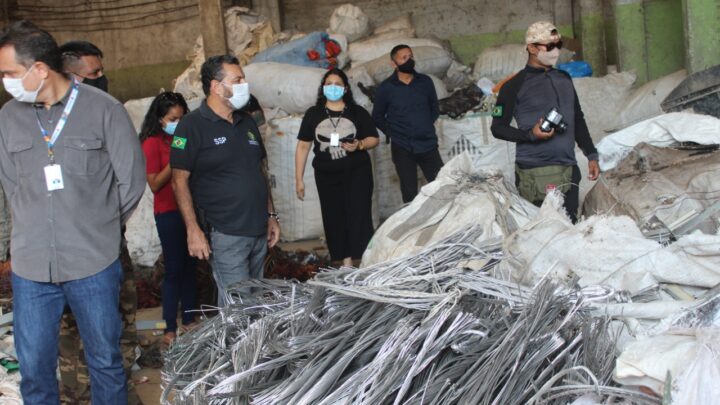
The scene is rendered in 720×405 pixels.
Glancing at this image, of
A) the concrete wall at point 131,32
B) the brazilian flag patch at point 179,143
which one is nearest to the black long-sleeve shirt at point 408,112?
the brazilian flag patch at point 179,143

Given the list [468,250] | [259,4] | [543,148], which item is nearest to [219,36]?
[259,4]

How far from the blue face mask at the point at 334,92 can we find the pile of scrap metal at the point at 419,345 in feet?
7.76

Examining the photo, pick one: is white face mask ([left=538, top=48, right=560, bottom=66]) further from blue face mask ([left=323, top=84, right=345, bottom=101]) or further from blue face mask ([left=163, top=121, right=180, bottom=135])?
blue face mask ([left=163, top=121, right=180, bottom=135])

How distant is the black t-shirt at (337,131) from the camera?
5098 mm

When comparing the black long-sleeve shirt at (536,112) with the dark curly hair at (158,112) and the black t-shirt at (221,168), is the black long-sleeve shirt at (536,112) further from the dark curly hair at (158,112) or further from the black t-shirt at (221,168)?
the dark curly hair at (158,112)

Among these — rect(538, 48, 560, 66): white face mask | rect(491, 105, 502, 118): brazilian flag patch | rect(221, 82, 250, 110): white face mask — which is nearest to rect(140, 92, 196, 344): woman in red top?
rect(221, 82, 250, 110): white face mask

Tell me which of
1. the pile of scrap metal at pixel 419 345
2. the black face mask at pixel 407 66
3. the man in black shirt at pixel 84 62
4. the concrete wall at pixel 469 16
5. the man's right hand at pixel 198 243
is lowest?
the pile of scrap metal at pixel 419 345

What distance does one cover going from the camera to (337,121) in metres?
5.13

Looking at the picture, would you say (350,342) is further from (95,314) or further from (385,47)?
(385,47)

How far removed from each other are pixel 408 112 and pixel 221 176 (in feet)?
7.62

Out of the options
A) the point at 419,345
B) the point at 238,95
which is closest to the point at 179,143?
the point at 238,95

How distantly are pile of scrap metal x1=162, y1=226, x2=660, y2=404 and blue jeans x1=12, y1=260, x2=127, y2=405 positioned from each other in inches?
16.4

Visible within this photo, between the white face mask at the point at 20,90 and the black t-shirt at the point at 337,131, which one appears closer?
the white face mask at the point at 20,90

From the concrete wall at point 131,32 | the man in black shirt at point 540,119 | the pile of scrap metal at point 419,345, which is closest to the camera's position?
the pile of scrap metal at point 419,345
